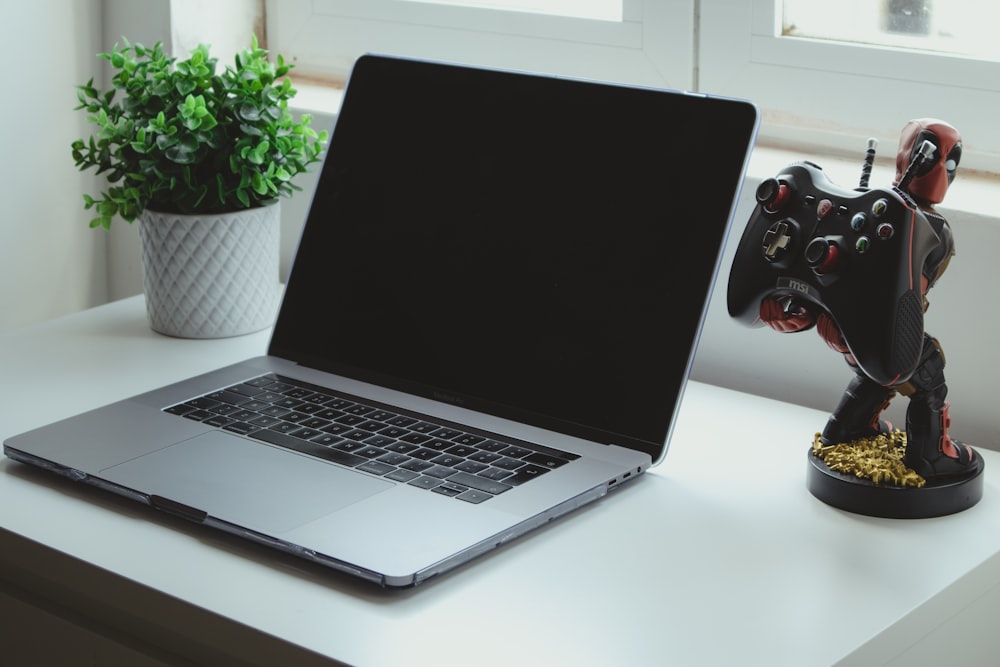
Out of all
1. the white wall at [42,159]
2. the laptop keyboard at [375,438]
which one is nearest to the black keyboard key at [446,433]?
the laptop keyboard at [375,438]

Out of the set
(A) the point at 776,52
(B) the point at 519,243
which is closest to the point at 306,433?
(B) the point at 519,243

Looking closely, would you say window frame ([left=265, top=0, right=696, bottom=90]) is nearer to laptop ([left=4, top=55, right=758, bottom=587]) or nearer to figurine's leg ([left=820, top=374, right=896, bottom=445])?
laptop ([left=4, top=55, right=758, bottom=587])

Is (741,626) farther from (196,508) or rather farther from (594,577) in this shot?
(196,508)

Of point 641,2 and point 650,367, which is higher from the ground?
point 641,2

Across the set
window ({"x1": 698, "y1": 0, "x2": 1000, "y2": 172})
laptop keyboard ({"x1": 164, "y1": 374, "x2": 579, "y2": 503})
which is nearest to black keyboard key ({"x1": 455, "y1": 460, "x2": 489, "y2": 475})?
laptop keyboard ({"x1": 164, "y1": 374, "x2": 579, "y2": 503})

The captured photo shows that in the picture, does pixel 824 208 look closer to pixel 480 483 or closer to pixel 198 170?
pixel 480 483

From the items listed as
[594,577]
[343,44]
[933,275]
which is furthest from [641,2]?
[594,577]

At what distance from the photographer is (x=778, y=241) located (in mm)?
793

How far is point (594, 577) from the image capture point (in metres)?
0.73

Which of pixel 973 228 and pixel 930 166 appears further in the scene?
pixel 973 228

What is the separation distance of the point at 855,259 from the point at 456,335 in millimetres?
344

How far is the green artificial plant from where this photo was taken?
3.60 ft

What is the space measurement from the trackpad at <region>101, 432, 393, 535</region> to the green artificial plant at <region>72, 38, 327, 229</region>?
322mm

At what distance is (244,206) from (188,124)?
0.32 ft
